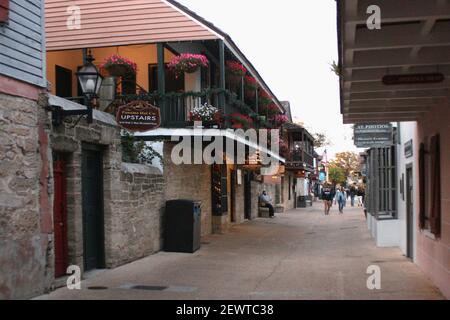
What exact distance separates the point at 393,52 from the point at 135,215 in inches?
275

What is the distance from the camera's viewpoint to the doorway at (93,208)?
10.3 m

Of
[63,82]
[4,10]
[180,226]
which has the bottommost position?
[180,226]

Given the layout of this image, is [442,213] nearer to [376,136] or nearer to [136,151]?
[376,136]

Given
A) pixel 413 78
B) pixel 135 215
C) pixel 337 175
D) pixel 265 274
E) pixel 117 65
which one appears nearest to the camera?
pixel 413 78

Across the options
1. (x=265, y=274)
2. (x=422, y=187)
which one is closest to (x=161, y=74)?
(x=265, y=274)

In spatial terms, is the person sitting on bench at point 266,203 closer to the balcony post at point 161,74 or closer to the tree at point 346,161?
the balcony post at point 161,74

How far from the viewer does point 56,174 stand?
9.22 metres

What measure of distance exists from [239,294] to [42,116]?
397 cm

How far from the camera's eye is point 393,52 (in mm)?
6562

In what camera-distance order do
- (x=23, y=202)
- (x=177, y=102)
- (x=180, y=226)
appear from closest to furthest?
(x=23, y=202) < (x=180, y=226) < (x=177, y=102)

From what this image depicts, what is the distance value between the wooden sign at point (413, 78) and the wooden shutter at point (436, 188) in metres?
1.92

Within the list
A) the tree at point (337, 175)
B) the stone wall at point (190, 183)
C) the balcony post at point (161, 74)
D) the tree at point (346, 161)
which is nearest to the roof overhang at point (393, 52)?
the stone wall at point (190, 183)
